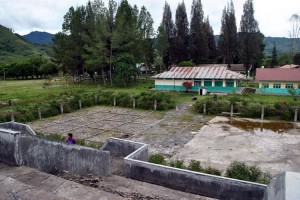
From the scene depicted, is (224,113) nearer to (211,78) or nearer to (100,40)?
(211,78)

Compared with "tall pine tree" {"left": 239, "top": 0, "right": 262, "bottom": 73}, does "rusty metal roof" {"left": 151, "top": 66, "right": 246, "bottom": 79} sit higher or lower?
lower

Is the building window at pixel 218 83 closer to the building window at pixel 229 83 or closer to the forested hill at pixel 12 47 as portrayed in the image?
the building window at pixel 229 83

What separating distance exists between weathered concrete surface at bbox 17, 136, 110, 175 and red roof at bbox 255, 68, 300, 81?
26947mm

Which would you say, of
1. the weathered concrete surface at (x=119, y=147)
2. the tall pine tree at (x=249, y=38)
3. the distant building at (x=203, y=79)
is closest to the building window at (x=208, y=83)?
the distant building at (x=203, y=79)

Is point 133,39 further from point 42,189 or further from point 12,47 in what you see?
point 12,47

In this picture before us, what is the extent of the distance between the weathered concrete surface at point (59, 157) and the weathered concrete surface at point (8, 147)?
141 mm

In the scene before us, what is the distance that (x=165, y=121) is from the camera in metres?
18.5

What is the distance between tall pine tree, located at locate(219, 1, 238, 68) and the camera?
175ft

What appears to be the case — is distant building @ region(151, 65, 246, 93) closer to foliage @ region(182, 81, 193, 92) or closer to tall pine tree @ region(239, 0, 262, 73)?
foliage @ region(182, 81, 193, 92)

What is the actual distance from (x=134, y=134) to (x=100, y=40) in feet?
77.0

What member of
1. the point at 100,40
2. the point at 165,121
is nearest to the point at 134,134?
the point at 165,121

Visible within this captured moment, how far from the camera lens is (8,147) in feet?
23.0

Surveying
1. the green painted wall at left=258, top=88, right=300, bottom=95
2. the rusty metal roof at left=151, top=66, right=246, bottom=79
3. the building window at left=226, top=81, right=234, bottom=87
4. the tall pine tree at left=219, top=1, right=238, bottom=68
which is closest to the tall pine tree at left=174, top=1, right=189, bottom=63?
the tall pine tree at left=219, top=1, right=238, bottom=68

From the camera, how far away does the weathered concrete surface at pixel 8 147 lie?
6.91 metres
